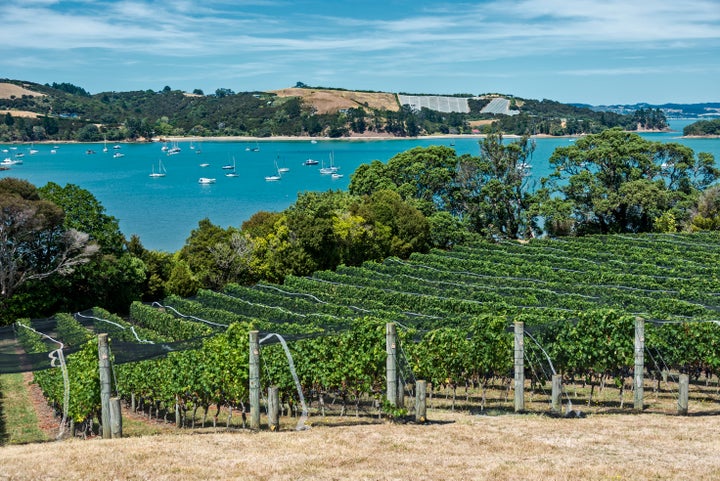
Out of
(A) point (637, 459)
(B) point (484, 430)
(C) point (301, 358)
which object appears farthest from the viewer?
(C) point (301, 358)

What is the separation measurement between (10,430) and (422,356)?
9336 millimetres

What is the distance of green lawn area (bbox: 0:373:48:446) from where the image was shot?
14969 millimetres

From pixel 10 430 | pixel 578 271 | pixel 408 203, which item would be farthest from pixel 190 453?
pixel 408 203

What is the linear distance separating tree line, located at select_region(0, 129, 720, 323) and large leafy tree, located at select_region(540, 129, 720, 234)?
99mm

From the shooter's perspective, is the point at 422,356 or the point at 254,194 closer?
the point at 422,356

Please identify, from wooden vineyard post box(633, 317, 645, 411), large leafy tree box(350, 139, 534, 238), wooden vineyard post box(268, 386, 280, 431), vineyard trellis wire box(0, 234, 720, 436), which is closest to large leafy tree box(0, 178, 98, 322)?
vineyard trellis wire box(0, 234, 720, 436)

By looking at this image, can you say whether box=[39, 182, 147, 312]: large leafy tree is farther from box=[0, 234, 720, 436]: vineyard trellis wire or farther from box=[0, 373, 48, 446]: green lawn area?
box=[0, 373, 48, 446]: green lawn area

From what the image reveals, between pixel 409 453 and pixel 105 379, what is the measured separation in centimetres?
A: 526

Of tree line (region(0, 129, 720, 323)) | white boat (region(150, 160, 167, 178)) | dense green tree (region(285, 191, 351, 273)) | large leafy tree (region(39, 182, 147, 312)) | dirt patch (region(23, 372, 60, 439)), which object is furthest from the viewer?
white boat (region(150, 160, 167, 178))

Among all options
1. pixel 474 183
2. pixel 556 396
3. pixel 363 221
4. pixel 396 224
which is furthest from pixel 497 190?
pixel 556 396

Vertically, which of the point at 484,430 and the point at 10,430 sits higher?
the point at 484,430

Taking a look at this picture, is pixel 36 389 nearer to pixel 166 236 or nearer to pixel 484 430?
pixel 484 430

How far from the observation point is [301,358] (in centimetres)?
1436

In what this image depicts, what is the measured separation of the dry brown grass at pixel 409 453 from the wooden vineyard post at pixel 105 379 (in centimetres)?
69
